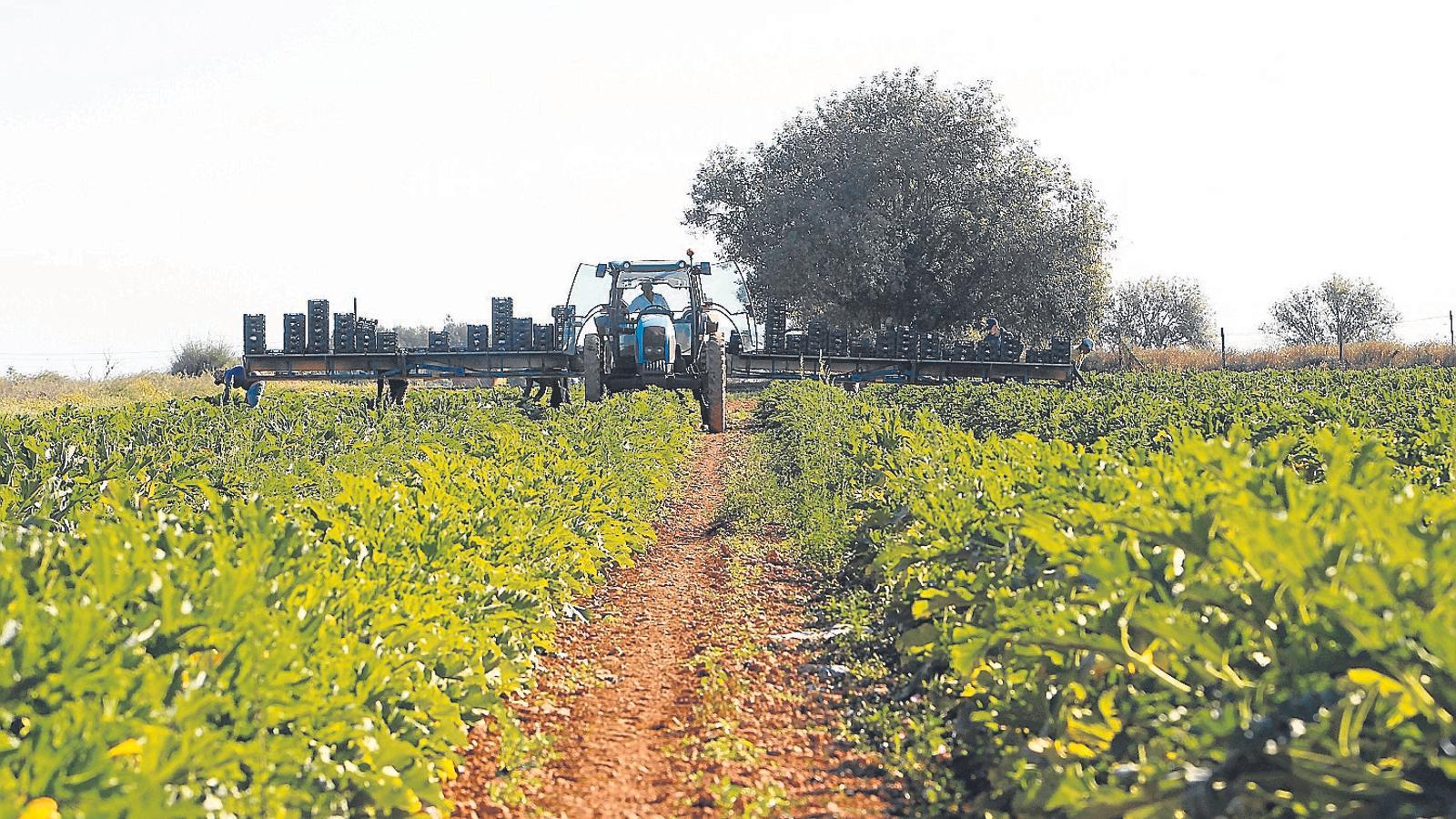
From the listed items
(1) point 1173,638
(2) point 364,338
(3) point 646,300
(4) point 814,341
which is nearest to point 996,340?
(4) point 814,341

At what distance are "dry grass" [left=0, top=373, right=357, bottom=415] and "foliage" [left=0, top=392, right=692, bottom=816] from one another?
2607 cm

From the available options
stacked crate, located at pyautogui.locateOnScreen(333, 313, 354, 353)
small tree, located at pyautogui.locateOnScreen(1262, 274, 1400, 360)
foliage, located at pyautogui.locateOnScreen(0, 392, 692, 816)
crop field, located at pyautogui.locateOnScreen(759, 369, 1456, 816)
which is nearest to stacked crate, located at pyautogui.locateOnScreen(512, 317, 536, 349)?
stacked crate, located at pyautogui.locateOnScreen(333, 313, 354, 353)

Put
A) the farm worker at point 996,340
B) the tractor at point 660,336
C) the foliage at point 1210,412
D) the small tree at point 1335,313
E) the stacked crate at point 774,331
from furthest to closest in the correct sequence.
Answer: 1. the small tree at point 1335,313
2. the farm worker at point 996,340
3. the stacked crate at point 774,331
4. the tractor at point 660,336
5. the foliage at point 1210,412

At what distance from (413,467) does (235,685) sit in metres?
5.21

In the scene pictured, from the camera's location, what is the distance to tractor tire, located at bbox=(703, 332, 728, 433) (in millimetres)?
19422

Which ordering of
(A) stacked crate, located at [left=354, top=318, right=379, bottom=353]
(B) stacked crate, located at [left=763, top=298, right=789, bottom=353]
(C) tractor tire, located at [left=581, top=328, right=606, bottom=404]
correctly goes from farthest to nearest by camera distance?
(B) stacked crate, located at [left=763, top=298, right=789, bottom=353], (A) stacked crate, located at [left=354, top=318, right=379, bottom=353], (C) tractor tire, located at [left=581, top=328, right=606, bottom=404]

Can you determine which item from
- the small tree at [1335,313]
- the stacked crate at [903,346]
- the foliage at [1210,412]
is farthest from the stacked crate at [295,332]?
the small tree at [1335,313]

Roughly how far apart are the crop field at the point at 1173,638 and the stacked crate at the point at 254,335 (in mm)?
16053

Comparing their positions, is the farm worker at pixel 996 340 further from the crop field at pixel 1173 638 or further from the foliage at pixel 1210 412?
the crop field at pixel 1173 638

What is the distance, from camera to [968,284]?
138ft

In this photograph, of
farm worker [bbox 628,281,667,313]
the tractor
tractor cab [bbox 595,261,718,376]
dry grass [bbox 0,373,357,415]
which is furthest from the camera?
dry grass [bbox 0,373,357,415]

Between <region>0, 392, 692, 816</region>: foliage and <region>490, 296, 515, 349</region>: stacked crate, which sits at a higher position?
<region>490, 296, 515, 349</region>: stacked crate

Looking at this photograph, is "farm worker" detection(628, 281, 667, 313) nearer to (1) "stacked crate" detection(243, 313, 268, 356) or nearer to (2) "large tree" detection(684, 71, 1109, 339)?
(1) "stacked crate" detection(243, 313, 268, 356)

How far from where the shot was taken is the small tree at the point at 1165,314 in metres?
104
